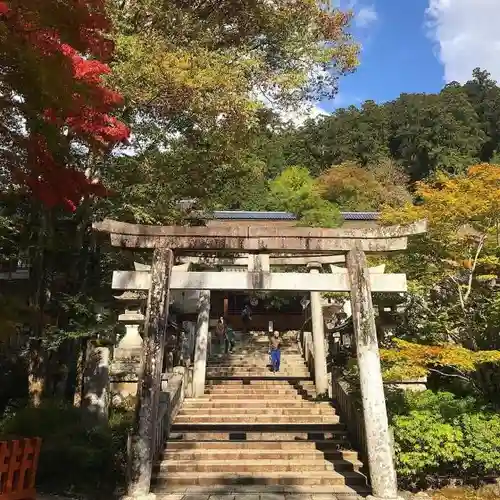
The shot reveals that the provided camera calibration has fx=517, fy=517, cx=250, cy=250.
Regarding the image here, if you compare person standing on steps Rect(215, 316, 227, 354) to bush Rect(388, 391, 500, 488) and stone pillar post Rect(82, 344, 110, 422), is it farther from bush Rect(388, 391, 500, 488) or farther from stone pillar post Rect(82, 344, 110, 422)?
bush Rect(388, 391, 500, 488)

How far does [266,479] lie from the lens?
26.3ft

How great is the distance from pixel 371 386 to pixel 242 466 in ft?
8.57

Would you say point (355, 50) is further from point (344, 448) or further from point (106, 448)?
point (106, 448)

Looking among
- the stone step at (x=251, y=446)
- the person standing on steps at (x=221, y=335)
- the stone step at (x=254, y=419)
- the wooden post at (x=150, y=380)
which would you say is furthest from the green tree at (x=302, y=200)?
the wooden post at (x=150, y=380)

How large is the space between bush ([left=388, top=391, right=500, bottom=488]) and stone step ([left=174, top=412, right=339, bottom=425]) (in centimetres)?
216

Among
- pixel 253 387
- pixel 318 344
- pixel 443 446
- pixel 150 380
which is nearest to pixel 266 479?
pixel 150 380

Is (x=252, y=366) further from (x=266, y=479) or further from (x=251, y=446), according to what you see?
(x=266, y=479)

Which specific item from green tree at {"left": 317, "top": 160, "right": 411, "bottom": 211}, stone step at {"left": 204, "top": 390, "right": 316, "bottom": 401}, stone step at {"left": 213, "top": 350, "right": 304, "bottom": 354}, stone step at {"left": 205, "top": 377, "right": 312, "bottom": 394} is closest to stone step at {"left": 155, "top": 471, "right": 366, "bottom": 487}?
stone step at {"left": 204, "top": 390, "right": 316, "bottom": 401}

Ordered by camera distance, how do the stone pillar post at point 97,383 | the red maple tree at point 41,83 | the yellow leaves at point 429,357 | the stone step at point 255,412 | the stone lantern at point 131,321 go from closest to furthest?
the red maple tree at point 41,83 < the yellow leaves at point 429,357 < the stone pillar post at point 97,383 < the stone step at point 255,412 < the stone lantern at point 131,321

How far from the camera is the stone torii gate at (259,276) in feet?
24.5

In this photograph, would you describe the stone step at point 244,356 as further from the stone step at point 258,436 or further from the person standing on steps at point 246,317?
the stone step at point 258,436

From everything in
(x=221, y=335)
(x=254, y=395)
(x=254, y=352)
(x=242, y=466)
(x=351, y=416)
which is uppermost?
(x=221, y=335)

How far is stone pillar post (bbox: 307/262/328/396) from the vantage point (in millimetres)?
12859

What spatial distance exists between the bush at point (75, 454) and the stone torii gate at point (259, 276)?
60.4 inches
